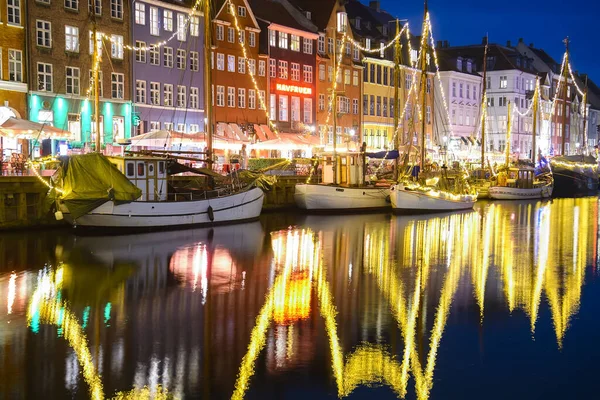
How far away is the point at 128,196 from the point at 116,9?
79.0 ft

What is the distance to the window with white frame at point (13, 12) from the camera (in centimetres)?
4291

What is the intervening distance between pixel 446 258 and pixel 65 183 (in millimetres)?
14360

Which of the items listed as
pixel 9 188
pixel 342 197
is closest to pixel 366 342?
pixel 9 188

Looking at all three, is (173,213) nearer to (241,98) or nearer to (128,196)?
(128,196)

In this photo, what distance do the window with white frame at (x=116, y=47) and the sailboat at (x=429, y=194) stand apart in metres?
19.8

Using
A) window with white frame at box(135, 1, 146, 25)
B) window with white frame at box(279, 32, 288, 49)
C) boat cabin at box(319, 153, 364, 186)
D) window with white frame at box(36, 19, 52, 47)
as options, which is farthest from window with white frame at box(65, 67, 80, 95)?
window with white frame at box(279, 32, 288, 49)

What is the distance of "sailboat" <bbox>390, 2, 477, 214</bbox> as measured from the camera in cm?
4434

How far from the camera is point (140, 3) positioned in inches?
2023

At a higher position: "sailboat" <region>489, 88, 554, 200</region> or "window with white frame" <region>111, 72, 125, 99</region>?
"window with white frame" <region>111, 72, 125, 99</region>

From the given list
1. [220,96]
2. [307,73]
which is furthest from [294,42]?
[220,96]

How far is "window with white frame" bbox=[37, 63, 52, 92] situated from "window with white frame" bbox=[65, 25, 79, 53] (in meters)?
1.96

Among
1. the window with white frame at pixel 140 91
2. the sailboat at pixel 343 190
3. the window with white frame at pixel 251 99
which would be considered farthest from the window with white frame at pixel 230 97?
the sailboat at pixel 343 190

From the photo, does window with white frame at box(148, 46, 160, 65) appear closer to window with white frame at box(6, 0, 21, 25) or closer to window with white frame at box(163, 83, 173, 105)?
window with white frame at box(163, 83, 173, 105)

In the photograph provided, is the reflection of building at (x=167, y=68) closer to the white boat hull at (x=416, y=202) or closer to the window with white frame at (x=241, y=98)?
the window with white frame at (x=241, y=98)
